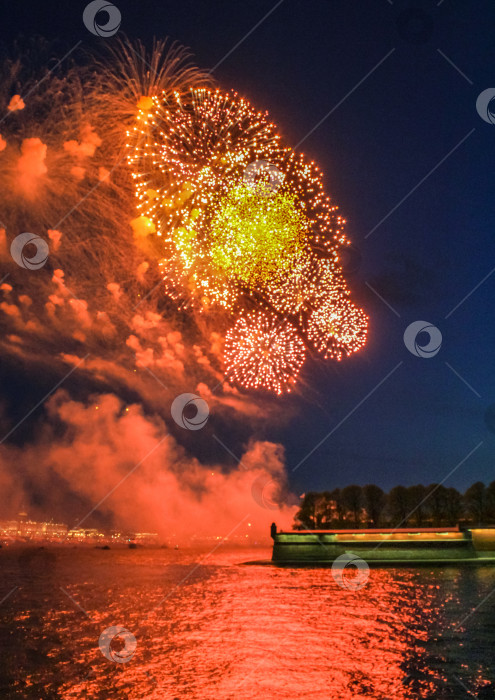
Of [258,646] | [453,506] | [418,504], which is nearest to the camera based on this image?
[258,646]

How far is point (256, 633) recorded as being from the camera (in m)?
24.0

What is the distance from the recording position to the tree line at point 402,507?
124062mm

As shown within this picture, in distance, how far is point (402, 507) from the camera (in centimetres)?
13400

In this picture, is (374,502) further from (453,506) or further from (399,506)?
(453,506)

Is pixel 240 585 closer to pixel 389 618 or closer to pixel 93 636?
pixel 389 618

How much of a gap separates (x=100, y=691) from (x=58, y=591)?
34.8m

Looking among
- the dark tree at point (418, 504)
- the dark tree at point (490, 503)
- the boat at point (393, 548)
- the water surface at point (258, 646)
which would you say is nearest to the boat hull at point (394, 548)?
the boat at point (393, 548)

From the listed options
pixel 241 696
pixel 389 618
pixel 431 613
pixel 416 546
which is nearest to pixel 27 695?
pixel 241 696

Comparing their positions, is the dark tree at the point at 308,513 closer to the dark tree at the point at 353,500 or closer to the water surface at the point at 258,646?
the dark tree at the point at 353,500

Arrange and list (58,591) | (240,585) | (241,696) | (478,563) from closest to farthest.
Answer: (241,696)
(58,591)
(240,585)
(478,563)

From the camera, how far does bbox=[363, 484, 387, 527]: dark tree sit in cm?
13962

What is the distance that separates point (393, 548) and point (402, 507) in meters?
61.3

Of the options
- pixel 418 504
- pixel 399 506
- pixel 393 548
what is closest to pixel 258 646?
pixel 393 548

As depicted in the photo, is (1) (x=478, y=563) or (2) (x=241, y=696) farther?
(1) (x=478, y=563)
